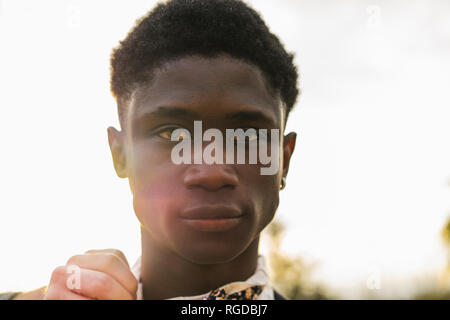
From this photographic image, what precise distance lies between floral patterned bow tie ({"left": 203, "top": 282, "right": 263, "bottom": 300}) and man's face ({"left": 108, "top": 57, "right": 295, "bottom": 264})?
27cm

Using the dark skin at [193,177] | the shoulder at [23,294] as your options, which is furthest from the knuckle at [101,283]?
the shoulder at [23,294]

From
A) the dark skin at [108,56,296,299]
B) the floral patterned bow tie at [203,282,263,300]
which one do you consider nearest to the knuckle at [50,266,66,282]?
the dark skin at [108,56,296,299]

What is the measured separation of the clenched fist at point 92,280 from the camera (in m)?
1.69

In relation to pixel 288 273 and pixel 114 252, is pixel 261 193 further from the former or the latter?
pixel 288 273

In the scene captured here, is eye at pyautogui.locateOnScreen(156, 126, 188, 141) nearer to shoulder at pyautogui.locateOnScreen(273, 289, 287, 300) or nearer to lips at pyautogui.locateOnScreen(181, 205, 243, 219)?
lips at pyautogui.locateOnScreen(181, 205, 243, 219)

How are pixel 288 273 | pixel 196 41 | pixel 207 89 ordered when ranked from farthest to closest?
pixel 288 273, pixel 196 41, pixel 207 89

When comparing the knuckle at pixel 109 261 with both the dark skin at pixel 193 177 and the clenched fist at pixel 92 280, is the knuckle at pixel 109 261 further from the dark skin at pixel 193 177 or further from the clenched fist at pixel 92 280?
the dark skin at pixel 193 177

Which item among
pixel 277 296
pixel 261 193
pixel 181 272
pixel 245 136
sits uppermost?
pixel 245 136

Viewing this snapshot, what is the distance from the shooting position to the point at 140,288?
7.42 ft

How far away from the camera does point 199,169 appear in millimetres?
1778

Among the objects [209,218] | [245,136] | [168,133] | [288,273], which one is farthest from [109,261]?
[288,273]

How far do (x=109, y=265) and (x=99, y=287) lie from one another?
0.37 ft

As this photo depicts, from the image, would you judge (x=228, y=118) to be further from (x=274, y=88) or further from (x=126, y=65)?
(x=126, y=65)
